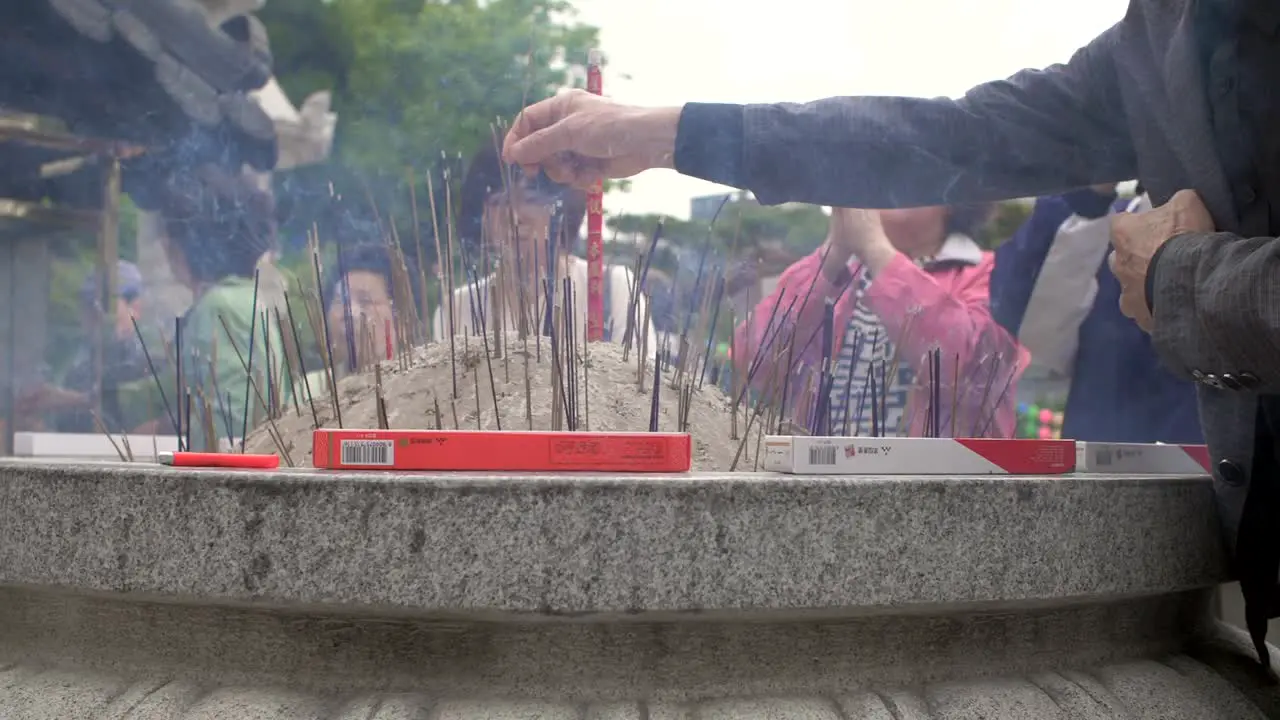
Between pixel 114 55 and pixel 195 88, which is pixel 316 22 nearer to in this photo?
pixel 195 88

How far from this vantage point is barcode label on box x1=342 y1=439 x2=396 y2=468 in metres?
0.94

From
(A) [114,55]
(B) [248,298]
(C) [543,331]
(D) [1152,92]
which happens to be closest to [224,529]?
(C) [543,331]

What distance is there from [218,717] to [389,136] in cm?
104

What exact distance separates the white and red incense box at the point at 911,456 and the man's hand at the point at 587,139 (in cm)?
51

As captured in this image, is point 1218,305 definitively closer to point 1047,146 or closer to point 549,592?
point 1047,146

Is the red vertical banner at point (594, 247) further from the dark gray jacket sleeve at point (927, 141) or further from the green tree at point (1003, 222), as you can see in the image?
the green tree at point (1003, 222)

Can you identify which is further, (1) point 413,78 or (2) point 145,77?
(2) point 145,77

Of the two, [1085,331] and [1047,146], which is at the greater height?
[1047,146]

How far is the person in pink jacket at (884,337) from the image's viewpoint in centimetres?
151

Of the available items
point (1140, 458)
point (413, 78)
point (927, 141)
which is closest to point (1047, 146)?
point (927, 141)

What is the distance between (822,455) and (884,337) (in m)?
0.72

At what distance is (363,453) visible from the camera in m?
0.94

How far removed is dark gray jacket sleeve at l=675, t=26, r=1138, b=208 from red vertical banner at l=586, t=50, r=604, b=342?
11cm

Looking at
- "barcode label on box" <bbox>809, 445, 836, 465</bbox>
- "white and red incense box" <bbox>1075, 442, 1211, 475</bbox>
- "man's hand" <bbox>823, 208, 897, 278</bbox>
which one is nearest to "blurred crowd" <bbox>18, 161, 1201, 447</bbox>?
"man's hand" <bbox>823, 208, 897, 278</bbox>
